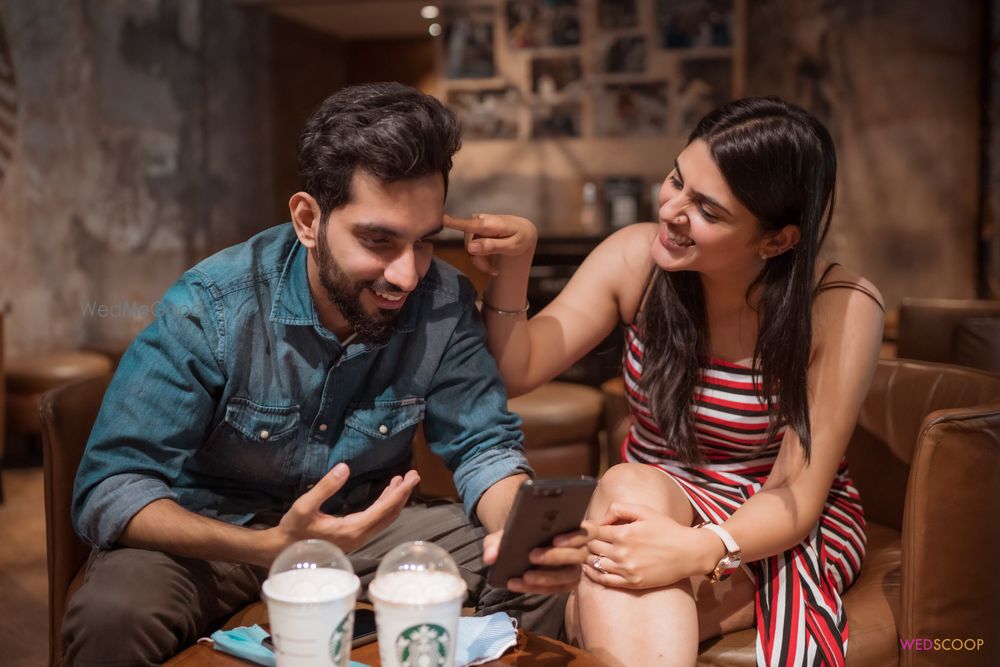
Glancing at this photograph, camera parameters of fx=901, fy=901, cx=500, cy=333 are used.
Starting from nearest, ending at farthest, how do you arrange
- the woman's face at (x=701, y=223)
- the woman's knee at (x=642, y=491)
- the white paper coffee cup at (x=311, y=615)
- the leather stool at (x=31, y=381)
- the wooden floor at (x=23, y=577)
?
1. the white paper coffee cup at (x=311, y=615)
2. the woman's knee at (x=642, y=491)
3. the woman's face at (x=701, y=223)
4. the wooden floor at (x=23, y=577)
5. the leather stool at (x=31, y=381)

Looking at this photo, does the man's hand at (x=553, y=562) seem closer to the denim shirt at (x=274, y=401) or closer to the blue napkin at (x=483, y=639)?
the blue napkin at (x=483, y=639)

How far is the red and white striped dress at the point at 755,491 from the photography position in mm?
1646

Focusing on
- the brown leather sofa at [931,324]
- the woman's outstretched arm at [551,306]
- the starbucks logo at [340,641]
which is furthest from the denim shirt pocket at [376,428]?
the brown leather sofa at [931,324]

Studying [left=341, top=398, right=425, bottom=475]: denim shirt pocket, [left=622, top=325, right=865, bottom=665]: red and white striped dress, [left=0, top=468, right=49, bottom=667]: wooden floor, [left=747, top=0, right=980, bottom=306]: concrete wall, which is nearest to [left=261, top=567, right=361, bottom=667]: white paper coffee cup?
[left=341, top=398, right=425, bottom=475]: denim shirt pocket

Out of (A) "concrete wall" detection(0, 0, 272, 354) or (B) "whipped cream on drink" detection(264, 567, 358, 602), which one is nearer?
(B) "whipped cream on drink" detection(264, 567, 358, 602)

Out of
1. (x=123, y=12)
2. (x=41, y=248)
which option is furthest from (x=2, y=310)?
(x=123, y=12)

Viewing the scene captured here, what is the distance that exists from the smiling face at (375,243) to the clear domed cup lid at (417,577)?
0.57m

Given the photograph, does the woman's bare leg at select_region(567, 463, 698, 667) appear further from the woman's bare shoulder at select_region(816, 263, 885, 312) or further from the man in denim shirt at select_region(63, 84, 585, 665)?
the woman's bare shoulder at select_region(816, 263, 885, 312)

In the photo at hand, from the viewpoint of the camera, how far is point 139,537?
151cm

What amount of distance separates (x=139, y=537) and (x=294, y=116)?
266 inches

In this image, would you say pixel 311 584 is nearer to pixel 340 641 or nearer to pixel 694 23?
pixel 340 641

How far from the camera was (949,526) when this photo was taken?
1691 mm

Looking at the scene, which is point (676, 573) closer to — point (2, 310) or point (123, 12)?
point (2, 310)

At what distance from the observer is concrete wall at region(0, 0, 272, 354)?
5379 millimetres
